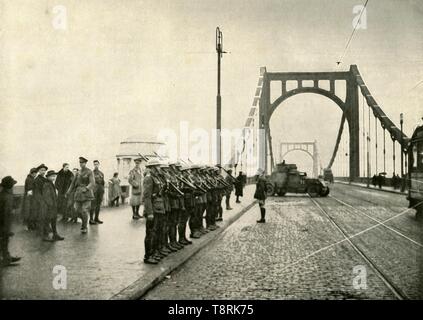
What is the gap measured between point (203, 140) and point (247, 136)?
28.1m

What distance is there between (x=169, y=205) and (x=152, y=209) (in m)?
0.76

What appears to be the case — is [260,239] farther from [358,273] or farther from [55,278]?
[55,278]

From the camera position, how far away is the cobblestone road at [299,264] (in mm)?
6105

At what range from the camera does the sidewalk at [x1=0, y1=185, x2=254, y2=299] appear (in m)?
5.73

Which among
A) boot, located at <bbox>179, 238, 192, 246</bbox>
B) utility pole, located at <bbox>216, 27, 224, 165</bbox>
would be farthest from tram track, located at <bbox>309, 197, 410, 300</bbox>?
utility pole, located at <bbox>216, 27, 224, 165</bbox>

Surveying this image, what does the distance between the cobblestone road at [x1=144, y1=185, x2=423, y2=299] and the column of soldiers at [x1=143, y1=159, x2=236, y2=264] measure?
0.53 meters

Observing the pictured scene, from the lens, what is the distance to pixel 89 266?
7.27m

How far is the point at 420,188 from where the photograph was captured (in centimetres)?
1514

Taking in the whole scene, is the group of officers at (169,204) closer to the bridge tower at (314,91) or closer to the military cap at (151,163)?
the military cap at (151,163)

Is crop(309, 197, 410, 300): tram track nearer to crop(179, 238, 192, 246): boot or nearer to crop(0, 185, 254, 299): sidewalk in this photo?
crop(0, 185, 254, 299): sidewalk

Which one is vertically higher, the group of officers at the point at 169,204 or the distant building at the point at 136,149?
the distant building at the point at 136,149

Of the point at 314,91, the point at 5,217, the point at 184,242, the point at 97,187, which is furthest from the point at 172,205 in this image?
the point at 314,91

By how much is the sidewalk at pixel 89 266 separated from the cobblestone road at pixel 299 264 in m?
0.27

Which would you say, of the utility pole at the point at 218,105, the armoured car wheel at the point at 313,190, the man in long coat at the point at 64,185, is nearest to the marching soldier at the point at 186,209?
the man in long coat at the point at 64,185
